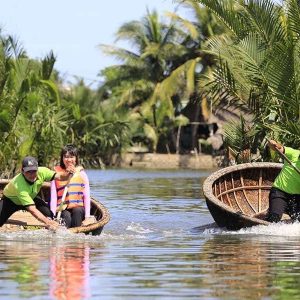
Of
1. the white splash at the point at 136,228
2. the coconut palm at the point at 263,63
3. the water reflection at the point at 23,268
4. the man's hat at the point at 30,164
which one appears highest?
the coconut palm at the point at 263,63

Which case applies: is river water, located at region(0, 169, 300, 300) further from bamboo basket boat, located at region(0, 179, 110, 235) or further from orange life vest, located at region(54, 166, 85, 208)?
orange life vest, located at region(54, 166, 85, 208)

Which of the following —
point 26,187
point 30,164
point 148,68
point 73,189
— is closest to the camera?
point 30,164

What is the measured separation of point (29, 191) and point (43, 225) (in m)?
0.53

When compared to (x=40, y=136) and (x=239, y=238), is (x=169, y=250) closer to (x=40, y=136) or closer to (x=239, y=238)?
(x=239, y=238)

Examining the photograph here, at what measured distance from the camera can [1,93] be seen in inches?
1079

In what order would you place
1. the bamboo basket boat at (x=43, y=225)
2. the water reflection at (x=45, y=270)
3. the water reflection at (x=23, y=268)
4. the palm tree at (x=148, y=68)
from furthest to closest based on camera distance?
the palm tree at (x=148, y=68) < the bamboo basket boat at (x=43, y=225) < the water reflection at (x=23, y=268) < the water reflection at (x=45, y=270)

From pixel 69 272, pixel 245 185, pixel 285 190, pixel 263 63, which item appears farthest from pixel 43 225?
pixel 263 63

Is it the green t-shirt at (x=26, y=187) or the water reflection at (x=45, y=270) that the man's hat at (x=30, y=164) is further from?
the water reflection at (x=45, y=270)

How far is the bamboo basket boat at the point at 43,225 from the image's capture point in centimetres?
1393

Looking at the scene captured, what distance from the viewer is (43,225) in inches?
543

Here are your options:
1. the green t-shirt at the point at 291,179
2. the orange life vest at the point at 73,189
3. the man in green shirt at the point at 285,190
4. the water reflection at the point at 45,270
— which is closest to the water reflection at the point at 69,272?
the water reflection at the point at 45,270

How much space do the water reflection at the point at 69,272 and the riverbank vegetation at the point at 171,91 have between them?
746 centimetres

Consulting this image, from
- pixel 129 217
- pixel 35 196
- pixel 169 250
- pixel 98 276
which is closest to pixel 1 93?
pixel 129 217

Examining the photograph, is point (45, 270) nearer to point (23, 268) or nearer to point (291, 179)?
point (23, 268)
